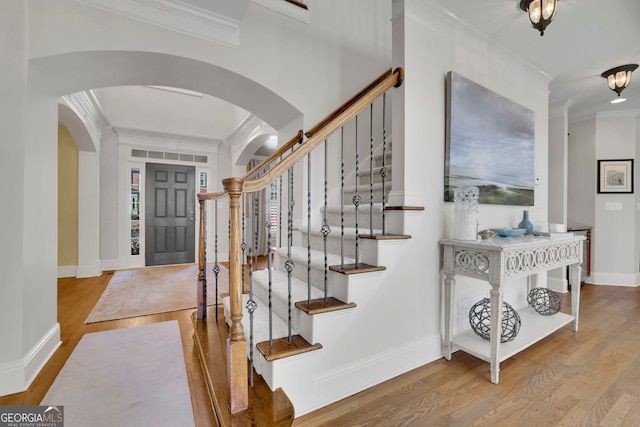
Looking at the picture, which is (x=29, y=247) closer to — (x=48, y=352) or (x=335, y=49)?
(x=48, y=352)

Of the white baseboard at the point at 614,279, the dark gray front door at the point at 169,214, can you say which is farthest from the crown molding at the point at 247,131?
the white baseboard at the point at 614,279

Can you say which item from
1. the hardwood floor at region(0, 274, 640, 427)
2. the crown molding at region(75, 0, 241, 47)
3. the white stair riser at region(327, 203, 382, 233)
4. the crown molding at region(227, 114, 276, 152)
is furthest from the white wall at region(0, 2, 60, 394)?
the crown molding at region(227, 114, 276, 152)

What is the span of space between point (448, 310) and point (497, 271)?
497 millimetres

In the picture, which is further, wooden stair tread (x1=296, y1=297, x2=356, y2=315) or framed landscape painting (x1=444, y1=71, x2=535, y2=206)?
framed landscape painting (x1=444, y1=71, x2=535, y2=206)

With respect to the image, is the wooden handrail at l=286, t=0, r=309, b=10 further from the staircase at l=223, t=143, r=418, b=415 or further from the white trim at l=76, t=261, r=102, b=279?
the white trim at l=76, t=261, r=102, b=279

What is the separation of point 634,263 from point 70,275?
Answer: 9011 millimetres

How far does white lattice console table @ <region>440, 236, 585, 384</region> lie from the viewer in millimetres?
1835

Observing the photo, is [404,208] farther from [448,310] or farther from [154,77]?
[154,77]

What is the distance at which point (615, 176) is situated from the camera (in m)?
4.36

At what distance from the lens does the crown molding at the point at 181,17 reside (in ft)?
6.59

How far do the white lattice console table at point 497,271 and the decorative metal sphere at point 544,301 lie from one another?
87mm

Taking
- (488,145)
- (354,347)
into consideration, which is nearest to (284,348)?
(354,347)

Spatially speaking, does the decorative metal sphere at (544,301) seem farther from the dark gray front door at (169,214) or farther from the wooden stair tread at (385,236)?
the dark gray front door at (169,214)

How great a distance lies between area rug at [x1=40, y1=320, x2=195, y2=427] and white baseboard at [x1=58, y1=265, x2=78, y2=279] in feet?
10.2
